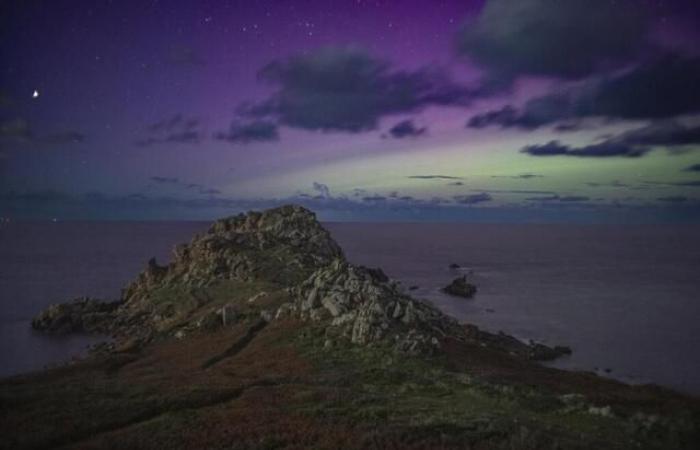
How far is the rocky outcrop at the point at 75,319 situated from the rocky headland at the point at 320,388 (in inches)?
435

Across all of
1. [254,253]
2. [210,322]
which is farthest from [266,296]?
[254,253]

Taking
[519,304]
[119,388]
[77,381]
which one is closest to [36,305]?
[77,381]

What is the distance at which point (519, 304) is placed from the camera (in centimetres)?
12850

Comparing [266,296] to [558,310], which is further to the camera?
[558,310]

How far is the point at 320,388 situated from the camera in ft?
118

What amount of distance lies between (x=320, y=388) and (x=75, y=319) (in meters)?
80.5

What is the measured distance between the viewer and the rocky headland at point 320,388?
85.1 ft

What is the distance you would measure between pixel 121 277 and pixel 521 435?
15994 centimetres

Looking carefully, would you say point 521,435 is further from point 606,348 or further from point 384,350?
point 606,348

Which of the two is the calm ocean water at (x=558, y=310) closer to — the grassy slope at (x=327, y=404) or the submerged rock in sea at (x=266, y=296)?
the submerged rock in sea at (x=266, y=296)

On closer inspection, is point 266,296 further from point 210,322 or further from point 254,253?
point 254,253

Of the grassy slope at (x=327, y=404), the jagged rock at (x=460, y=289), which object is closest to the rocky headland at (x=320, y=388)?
the grassy slope at (x=327, y=404)

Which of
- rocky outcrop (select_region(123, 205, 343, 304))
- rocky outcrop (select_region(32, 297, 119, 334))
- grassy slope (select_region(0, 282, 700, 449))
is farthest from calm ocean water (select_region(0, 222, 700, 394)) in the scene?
grassy slope (select_region(0, 282, 700, 449))

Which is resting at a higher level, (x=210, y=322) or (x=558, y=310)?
(x=210, y=322)
